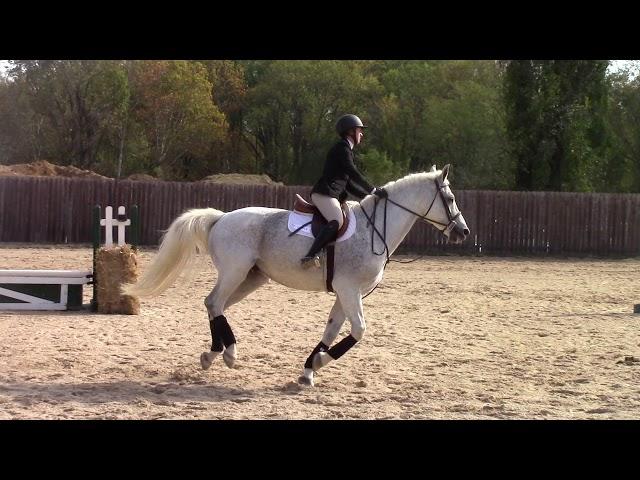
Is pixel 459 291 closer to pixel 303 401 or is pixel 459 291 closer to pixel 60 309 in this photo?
pixel 60 309

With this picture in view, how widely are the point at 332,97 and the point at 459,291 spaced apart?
28753 millimetres

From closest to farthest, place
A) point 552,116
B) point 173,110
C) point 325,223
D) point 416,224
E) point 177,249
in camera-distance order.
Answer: point 325,223, point 177,249, point 416,224, point 552,116, point 173,110

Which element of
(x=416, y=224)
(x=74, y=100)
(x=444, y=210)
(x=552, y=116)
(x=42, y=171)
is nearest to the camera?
(x=444, y=210)

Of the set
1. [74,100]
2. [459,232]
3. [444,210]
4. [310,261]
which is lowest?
[310,261]

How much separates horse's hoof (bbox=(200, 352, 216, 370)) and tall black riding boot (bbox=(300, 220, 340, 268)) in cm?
141

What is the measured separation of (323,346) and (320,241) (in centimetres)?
109

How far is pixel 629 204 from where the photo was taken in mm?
30172

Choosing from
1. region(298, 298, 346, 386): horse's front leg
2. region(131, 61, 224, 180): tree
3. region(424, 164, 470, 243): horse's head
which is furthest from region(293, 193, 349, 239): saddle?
region(131, 61, 224, 180): tree

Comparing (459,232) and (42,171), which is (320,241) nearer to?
(459,232)

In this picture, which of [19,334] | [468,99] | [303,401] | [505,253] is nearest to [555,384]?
[303,401]

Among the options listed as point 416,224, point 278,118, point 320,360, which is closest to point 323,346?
point 320,360

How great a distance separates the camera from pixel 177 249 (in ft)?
28.7

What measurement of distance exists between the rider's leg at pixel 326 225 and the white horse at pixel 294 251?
0.54ft

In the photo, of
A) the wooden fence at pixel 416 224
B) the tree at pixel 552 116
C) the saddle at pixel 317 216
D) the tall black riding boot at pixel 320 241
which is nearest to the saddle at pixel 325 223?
the saddle at pixel 317 216
